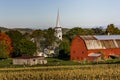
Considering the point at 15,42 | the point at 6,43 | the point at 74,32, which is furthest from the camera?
the point at 74,32

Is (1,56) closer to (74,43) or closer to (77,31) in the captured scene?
(74,43)

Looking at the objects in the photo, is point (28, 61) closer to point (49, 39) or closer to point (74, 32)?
point (49, 39)

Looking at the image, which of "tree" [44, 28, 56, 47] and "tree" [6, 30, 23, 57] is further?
"tree" [44, 28, 56, 47]

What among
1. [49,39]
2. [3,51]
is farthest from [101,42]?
[49,39]

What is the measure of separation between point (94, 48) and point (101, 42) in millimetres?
2908

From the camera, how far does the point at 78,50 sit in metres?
85.7

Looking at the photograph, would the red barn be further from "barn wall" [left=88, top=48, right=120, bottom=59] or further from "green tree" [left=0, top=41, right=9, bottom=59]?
"green tree" [left=0, top=41, right=9, bottom=59]

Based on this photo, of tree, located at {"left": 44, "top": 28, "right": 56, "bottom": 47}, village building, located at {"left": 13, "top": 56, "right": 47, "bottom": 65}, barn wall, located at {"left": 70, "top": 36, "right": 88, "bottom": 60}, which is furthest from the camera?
tree, located at {"left": 44, "top": 28, "right": 56, "bottom": 47}

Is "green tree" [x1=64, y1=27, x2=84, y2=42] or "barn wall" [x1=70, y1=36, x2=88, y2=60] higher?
"green tree" [x1=64, y1=27, x2=84, y2=42]

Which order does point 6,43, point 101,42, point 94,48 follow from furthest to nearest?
1. point 6,43
2. point 101,42
3. point 94,48

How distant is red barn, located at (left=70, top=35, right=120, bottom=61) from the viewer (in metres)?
83.4

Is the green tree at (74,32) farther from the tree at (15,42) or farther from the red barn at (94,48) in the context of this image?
the red barn at (94,48)

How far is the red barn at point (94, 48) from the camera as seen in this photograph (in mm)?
83438

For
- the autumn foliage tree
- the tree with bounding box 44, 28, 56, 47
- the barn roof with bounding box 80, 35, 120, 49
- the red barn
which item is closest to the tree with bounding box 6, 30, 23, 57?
the autumn foliage tree
